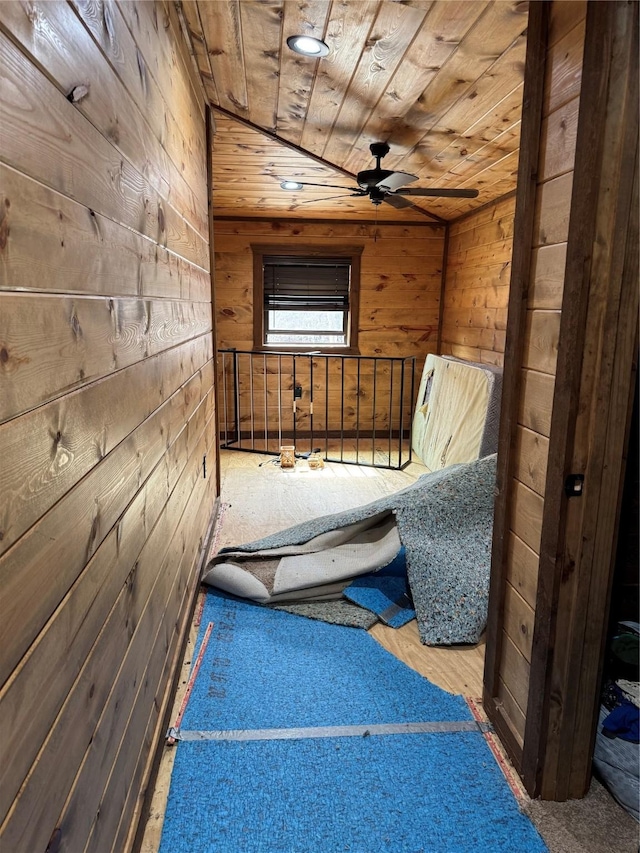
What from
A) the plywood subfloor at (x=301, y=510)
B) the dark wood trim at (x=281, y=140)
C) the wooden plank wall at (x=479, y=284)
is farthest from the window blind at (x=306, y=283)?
the plywood subfloor at (x=301, y=510)

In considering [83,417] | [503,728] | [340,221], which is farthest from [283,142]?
[503,728]

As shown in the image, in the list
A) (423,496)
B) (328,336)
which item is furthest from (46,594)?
(328,336)

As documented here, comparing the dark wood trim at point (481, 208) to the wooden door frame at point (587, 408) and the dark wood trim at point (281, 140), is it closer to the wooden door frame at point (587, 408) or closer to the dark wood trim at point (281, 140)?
the dark wood trim at point (281, 140)

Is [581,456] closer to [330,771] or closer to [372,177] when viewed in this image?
[330,771]

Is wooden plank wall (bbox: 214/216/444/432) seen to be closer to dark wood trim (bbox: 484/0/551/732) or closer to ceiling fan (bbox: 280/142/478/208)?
ceiling fan (bbox: 280/142/478/208)

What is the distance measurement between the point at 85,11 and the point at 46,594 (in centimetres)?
108

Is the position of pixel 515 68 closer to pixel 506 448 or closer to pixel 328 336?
pixel 506 448

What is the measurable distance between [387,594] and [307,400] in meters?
3.70

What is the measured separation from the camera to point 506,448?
5.35 feet

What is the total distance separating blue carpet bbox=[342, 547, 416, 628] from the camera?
7.87 ft

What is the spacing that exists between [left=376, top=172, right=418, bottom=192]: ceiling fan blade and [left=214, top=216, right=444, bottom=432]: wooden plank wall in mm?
2200

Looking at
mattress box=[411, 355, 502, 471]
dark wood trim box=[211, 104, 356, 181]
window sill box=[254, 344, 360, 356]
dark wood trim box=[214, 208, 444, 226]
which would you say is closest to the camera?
dark wood trim box=[211, 104, 356, 181]

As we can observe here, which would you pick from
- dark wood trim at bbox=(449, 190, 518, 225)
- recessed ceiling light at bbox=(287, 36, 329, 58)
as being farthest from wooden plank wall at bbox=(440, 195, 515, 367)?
recessed ceiling light at bbox=(287, 36, 329, 58)

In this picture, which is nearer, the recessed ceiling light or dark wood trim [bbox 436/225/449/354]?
the recessed ceiling light
